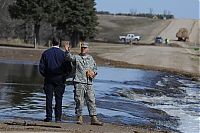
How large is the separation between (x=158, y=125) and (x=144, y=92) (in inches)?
406

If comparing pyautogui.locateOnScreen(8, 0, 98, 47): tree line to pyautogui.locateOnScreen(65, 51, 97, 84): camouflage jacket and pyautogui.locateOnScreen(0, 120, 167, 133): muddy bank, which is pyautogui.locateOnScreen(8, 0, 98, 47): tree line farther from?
pyautogui.locateOnScreen(0, 120, 167, 133): muddy bank

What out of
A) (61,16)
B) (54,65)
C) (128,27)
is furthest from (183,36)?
(54,65)

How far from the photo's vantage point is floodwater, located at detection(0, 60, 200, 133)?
54.4ft

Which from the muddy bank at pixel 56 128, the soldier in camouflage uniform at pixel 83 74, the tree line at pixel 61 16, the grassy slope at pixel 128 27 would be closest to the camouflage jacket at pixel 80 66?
the soldier in camouflage uniform at pixel 83 74

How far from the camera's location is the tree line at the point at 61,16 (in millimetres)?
61497

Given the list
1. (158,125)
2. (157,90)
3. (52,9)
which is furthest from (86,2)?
(158,125)

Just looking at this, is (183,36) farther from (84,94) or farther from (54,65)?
(54,65)

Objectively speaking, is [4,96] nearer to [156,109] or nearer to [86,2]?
[156,109]

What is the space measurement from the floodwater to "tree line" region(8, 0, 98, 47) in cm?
3065

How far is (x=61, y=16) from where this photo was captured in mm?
65125

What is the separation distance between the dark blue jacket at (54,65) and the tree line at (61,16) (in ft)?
147

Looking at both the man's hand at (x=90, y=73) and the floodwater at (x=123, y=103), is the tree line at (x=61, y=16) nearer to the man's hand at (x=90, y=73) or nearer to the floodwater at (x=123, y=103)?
the floodwater at (x=123, y=103)

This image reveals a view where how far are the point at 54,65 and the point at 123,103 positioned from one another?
7.99 metres

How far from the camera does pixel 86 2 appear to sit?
68625 millimetres
